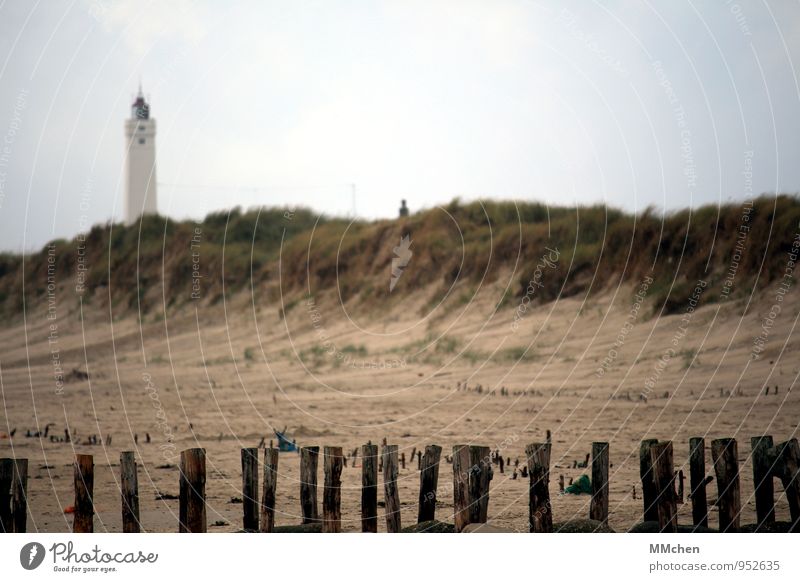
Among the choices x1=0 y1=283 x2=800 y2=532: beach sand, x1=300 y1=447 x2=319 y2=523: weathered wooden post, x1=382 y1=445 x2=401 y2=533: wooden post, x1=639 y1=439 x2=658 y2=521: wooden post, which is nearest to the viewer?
x1=639 y1=439 x2=658 y2=521: wooden post

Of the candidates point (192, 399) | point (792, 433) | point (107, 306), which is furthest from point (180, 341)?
point (792, 433)

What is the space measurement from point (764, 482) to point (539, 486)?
100 inches

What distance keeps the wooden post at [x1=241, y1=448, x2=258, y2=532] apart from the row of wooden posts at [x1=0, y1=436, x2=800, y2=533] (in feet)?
0.05

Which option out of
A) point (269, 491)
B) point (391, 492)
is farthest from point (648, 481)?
point (269, 491)

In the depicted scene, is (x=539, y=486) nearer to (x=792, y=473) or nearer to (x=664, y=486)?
(x=664, y=486)

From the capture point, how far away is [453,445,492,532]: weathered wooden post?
565 inches

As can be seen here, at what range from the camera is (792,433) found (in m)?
19.0

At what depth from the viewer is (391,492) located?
575 inches

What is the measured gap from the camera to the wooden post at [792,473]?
14047 millimetres

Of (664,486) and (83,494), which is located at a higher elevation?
(83,494)

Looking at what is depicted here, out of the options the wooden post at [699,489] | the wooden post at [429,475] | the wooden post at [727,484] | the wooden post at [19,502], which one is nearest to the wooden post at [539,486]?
the wooden post at [429,475]

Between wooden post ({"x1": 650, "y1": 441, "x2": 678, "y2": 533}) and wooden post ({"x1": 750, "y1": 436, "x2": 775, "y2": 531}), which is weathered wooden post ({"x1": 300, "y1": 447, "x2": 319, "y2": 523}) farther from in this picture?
wooden post ({"x1": 750, "y1": 436, "x2": 775, "y2": 531})

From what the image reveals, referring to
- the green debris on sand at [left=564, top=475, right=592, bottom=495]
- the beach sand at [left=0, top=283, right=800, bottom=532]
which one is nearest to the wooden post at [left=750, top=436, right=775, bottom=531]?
the beach sand at [left=0, top=283, right=800, bottom=532]
